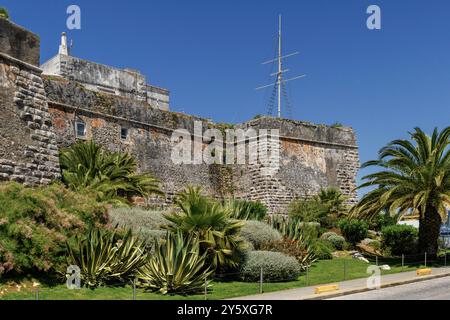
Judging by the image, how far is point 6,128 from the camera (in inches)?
733

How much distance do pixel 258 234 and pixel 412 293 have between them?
6.43 meters

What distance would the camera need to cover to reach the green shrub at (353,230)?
2827 cm

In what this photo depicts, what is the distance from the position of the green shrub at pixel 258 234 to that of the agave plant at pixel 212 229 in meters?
2.34

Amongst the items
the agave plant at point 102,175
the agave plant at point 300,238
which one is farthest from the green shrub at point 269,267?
the agave plant at point 102,175

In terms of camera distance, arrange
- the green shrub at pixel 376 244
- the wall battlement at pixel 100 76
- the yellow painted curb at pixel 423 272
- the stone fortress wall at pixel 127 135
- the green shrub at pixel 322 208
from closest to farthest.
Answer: the stone fortress wall at pixel 127 135
the yellow painted curb at pixel 423 272
the green shrub at pixel 376 244
the green shrub at pixel 322 208
the wall battlement at pixel 100 76

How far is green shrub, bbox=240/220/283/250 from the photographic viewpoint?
2023cm

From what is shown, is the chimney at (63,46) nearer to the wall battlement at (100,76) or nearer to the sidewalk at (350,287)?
the wall battlement at (100,76)

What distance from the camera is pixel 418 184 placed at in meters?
22.0

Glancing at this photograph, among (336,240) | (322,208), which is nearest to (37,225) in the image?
(336,240)

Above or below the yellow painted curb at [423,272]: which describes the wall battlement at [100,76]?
above

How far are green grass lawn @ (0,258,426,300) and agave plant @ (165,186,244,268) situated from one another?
875 mm

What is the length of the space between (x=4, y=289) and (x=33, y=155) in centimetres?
745

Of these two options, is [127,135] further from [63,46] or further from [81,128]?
[63,46]
